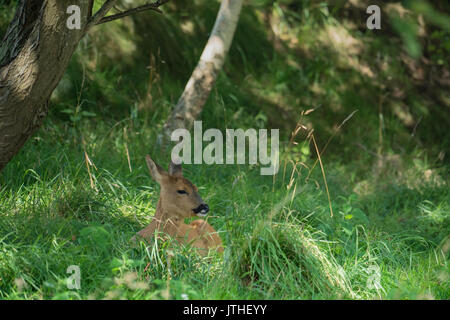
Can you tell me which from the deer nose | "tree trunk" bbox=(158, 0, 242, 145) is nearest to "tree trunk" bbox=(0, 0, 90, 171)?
the deer nose

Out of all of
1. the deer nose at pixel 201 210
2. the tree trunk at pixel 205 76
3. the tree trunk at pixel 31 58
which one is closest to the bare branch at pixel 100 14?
the tree trunk at pixel 31 58

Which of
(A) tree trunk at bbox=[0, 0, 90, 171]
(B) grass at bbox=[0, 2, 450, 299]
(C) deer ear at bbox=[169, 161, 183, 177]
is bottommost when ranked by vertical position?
(B) grass at bbox=[0, 2, 450, 299]

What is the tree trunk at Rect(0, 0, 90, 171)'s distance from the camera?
3.60 metres

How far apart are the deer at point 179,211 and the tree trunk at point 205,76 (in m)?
1.72

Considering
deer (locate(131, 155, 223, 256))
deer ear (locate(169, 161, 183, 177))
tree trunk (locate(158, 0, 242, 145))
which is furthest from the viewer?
tree trunk (locate(158, 0, 242, 145))

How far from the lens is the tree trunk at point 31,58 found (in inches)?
142

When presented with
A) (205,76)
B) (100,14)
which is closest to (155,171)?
(100,14)

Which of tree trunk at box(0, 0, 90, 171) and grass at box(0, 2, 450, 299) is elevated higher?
tree trunk at box(0, 0, 90, 171)

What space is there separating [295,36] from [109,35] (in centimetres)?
298

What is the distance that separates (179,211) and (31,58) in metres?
1.43

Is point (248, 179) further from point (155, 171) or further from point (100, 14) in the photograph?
point (100, 14)

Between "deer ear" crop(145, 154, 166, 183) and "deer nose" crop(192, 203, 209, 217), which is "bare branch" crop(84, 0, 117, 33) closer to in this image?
"deer ear" crop(145, 154, 166, 183)

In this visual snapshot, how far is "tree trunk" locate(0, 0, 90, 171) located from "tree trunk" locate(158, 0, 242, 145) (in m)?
2.20

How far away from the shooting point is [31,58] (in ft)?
11.9
